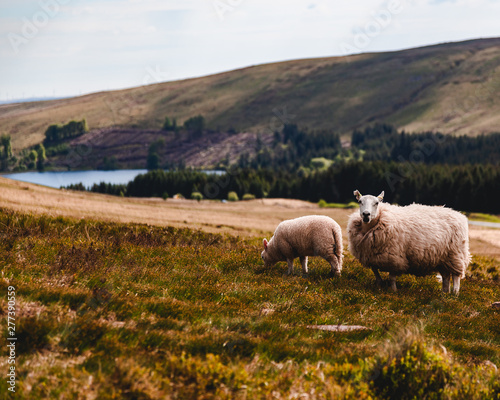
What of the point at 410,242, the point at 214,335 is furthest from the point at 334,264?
the point at 214,335

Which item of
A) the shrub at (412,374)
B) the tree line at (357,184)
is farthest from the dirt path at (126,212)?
the tree line at (357,184)

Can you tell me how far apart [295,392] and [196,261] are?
24.2ft

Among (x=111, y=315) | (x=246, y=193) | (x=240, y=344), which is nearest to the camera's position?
(x=240, y=344)

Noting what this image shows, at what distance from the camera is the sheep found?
13516mm

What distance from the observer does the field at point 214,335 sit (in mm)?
5297

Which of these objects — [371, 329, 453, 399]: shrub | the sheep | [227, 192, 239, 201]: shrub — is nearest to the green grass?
[371, 329, 453, 399]: shrub

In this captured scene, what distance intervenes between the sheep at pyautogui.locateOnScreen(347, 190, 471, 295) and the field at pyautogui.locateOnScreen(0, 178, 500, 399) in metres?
1.70

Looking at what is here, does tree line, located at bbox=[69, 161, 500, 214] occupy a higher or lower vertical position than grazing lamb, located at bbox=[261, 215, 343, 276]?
lower

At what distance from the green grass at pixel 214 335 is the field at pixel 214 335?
2 cm

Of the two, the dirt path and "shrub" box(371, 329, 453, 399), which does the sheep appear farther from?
the dirt path

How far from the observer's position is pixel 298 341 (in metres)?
7.07

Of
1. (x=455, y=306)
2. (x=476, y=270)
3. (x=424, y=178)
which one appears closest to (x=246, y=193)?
(x=424, y=178)

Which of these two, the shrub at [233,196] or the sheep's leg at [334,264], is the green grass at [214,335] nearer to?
the sheep's leg at [334,264]

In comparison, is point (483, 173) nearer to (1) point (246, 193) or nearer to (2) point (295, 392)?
(1) point (246, 193)
